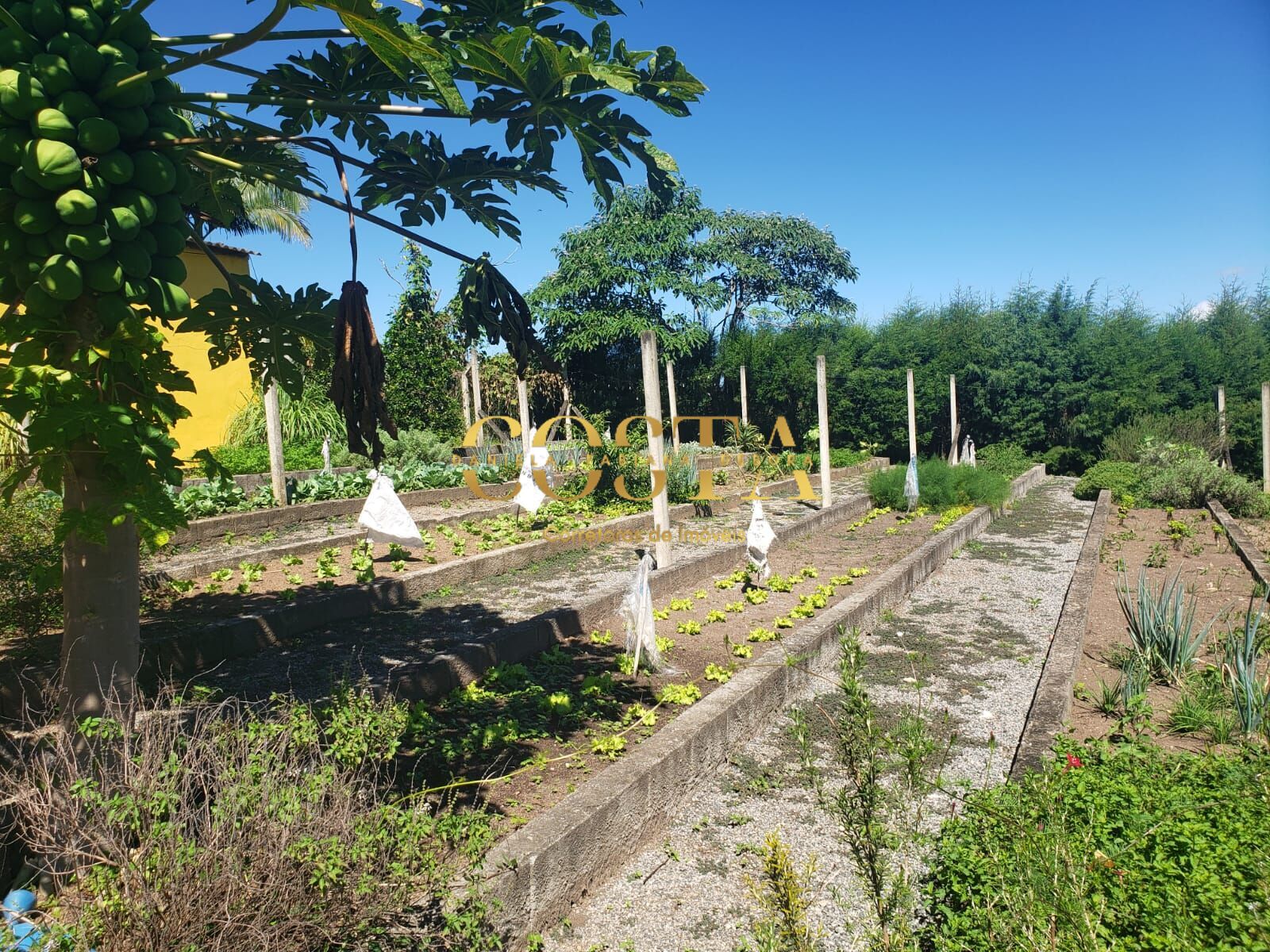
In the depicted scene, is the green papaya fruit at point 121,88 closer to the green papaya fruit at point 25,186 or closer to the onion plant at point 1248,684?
the green papaya fruit at point 25,186

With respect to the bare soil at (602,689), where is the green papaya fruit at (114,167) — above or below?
above

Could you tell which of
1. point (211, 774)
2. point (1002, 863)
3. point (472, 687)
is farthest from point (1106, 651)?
point (211, 774)

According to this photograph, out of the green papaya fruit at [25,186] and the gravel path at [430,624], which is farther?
the gravel path at [430,624]

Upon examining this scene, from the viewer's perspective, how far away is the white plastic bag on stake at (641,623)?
5.80 metres

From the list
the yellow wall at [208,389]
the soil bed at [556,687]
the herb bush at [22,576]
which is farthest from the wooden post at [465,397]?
the herb bush at [22,576]

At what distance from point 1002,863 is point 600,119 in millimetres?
2827

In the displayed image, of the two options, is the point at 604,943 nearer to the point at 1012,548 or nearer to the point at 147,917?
the point at 147,917

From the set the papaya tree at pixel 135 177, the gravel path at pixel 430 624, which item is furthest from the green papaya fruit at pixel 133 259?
the gravel path at pixel 430 624

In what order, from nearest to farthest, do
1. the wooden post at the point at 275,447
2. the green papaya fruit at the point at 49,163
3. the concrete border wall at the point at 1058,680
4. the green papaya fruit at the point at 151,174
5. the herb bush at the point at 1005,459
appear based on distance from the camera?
the green papaya fruit at the point at 49,163 → the green papaya fruit at the point at 151,174 → the concrete border wall at the point at 1058,680 → the wooden post at the point at 275,447 → the herb bush at the point at 1005,459

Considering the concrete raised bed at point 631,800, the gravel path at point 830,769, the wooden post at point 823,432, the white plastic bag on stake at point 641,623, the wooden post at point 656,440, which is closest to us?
the concrete raised bed at point 631,800

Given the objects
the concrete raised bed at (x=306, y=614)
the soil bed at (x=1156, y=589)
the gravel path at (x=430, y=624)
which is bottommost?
the soil bed at (x=1156, y=589)

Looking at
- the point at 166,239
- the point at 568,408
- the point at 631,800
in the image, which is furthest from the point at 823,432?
the point at 166,239

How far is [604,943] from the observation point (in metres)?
3.15

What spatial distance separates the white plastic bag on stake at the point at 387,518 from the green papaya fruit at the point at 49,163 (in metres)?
6.66
